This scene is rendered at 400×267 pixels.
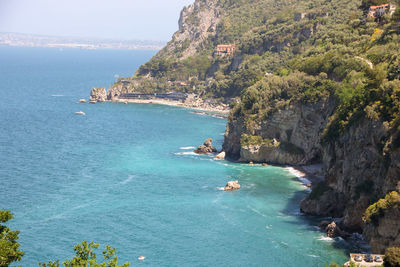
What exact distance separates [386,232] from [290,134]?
48.4 metres

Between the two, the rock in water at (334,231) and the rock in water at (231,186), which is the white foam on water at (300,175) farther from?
the rock in water at (334,231)

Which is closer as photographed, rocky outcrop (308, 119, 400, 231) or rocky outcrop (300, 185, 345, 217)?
rocky outcrop (308, 119, 400, 231)

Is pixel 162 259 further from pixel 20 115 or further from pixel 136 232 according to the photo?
pixel 20 115

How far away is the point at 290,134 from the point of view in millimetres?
102250

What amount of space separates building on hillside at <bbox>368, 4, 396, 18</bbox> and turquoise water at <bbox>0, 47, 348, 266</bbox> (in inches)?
1759

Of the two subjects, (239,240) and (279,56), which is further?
(279,56)

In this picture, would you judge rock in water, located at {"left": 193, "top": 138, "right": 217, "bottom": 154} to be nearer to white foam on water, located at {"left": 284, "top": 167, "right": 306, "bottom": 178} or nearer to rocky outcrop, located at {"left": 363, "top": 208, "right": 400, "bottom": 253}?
white foam on water, located at {"left": 284, "top": 167, "right": 306, "bottom": 178}

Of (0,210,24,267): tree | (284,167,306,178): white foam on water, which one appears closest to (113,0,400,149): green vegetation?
Result: (284,167,306,178): white foam on water

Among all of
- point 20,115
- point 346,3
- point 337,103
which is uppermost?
point 346,3

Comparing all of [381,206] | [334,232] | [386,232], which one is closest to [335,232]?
[334,232]

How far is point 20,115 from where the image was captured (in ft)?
525

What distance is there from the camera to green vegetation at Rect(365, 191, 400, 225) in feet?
177

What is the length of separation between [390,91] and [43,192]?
53.7 metres

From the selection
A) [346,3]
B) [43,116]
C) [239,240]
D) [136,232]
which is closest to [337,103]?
[239,240]
